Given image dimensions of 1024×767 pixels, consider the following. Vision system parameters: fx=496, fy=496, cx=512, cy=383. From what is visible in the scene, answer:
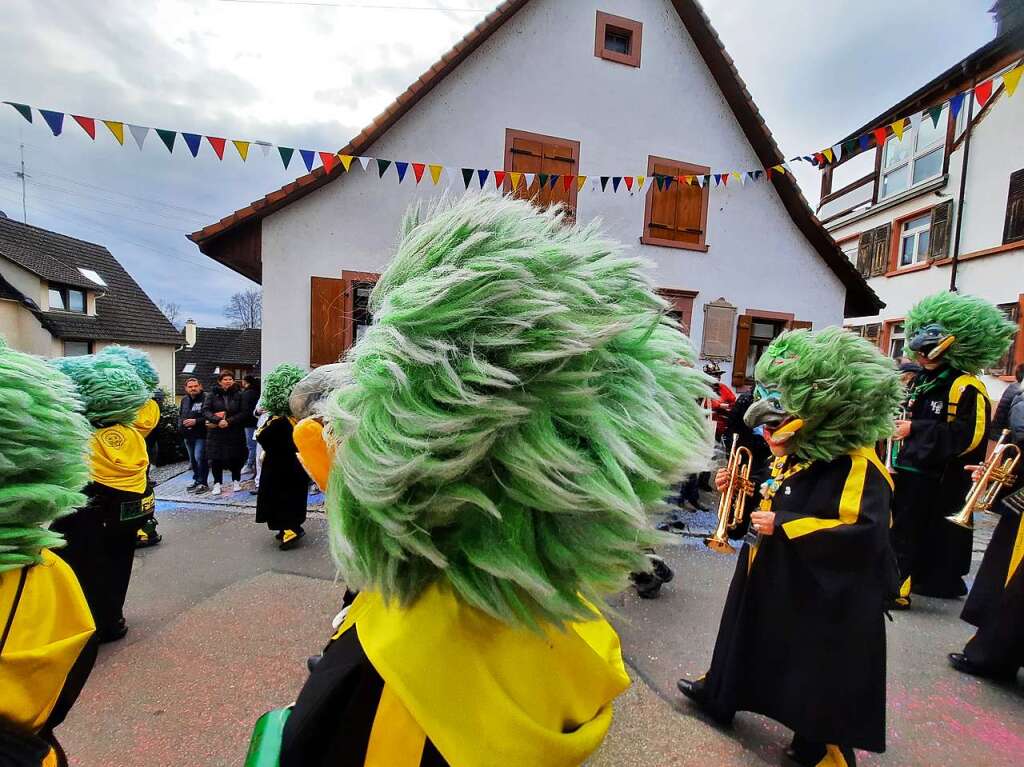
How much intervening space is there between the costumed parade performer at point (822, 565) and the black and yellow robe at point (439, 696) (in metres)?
1.60

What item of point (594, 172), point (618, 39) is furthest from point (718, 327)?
point (618, 39)

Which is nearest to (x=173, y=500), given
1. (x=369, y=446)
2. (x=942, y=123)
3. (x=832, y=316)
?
(x=369, y=446)

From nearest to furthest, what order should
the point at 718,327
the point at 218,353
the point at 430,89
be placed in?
1. the point at 430,89
2. the point at 718,327
3. the point at 218,353

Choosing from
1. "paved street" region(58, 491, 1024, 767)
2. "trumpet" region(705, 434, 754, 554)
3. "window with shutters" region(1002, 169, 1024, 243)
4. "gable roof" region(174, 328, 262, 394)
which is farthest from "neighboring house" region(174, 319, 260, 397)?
"window with shutters" region(1002, 169, 1024, 243)

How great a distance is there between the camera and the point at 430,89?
7.73 metres

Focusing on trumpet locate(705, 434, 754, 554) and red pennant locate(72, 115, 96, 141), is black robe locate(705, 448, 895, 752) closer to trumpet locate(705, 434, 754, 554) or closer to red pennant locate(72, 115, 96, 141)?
trumpet locate(705, 434, 754, 554)

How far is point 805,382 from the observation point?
212 cm

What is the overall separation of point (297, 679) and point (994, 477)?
14.9ft

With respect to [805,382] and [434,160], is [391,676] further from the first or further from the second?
[434,160]

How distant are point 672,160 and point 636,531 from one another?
931 cm

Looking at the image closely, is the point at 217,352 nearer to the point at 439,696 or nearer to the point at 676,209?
the point at 676,209

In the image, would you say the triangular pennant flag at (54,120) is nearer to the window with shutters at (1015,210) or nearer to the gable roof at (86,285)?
the window with shutters at (1015,210)

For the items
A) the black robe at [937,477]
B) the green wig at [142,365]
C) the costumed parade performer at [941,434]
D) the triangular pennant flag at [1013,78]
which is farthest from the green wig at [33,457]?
the triangular pennant flag at [1013,78]

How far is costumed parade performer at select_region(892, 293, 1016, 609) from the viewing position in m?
3.63
